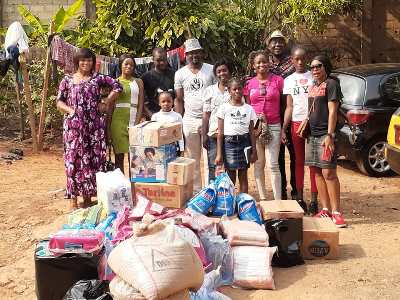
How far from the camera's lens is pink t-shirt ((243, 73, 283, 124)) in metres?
6.47

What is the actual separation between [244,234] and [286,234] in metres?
0.43

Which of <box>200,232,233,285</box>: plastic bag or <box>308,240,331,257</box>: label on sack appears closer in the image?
<box>200,232,233,285</box>: plastic bag

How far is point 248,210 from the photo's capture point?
5.64 m

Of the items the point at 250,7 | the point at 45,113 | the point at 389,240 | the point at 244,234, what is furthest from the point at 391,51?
the point at 244,234

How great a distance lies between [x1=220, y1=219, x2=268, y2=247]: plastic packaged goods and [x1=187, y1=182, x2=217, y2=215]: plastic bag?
0.46 m

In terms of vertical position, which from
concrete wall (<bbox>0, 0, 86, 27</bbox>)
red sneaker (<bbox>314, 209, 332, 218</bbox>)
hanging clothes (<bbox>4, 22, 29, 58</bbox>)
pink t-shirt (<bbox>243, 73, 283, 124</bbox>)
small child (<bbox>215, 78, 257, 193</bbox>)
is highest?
concrete wall (<bbox>0, 0, 86, 27</bbox>)

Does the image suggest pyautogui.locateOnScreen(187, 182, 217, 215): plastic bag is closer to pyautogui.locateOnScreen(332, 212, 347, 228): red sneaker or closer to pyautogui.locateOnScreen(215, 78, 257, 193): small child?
pyautogui.locateOnScreen(215, 78, 257, 193): small child

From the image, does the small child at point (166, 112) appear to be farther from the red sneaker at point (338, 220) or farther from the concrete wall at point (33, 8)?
the concrete wall at point (33, 8)

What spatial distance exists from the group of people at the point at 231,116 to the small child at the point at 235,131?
0.03 feet

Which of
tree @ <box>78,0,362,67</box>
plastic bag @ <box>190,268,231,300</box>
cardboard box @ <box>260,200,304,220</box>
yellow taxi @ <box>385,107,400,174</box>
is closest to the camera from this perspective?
plastic bag @ <box>190,268,231,300</box>

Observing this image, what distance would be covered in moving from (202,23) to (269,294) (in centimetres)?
687

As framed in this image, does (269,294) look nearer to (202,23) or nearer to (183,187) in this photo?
(183,187)

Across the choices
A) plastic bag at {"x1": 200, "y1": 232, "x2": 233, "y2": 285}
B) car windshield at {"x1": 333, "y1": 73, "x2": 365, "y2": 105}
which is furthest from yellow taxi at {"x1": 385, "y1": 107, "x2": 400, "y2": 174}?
plastic bag at {"x1": 200, "y1": 232, "x2": 233, "y2": 285}

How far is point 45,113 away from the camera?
10.6 meters
